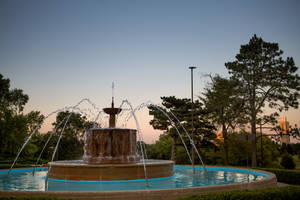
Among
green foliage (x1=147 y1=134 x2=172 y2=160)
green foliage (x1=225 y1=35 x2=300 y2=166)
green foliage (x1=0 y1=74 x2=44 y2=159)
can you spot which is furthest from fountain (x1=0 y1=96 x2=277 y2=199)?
green foliage (x1=147 y1=134 x2=172 y2=160)

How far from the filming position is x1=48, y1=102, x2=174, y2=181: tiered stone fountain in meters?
12.9

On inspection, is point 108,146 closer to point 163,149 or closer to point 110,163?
point 110,163

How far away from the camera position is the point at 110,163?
14664 mm

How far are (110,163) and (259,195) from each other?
27.0ft

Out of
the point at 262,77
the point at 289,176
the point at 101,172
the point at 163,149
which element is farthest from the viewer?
the point at 163,149

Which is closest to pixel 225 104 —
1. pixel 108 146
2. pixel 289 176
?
pixel 289 176

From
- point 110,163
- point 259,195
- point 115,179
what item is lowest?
point 115,179

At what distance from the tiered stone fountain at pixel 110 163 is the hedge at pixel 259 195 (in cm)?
558

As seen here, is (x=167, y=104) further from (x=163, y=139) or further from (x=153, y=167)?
(x=153, y=167)

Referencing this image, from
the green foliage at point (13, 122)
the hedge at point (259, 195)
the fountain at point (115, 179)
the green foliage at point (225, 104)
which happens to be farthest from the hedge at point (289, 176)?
the green foliage at point (13, 122)

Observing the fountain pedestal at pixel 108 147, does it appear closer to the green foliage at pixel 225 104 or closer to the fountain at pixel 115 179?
the fountain at pixel 115 179

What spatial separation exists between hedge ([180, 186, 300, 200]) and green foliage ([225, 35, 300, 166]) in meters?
22.3

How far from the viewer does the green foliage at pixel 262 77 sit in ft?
98.4

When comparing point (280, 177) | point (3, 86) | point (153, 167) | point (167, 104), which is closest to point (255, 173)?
point (280, 177)
